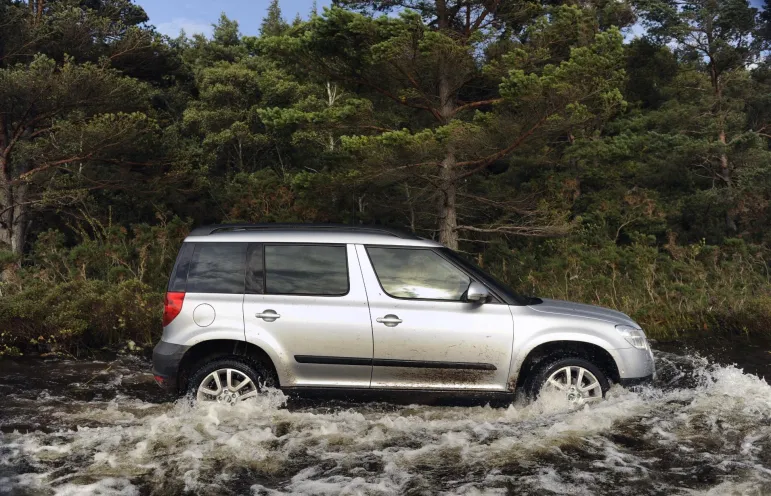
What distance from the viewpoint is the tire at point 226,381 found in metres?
5.72

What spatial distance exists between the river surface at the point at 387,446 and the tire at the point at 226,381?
12 cm

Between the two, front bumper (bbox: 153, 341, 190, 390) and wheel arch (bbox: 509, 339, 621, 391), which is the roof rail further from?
wheel arch (bbox: 509, 339, 621, 391)

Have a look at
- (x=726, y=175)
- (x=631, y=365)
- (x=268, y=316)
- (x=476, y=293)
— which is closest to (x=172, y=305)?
(x=268, y=316)

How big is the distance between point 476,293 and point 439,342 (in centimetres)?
52

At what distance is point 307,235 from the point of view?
6.03 meters

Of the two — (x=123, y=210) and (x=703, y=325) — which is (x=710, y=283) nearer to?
(x=703, y=325)

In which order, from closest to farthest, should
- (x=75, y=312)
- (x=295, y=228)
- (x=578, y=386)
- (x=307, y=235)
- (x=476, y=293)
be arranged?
(x=476, y=293)
(x=578, y=386)
(x=307, y=235)
(x=295, y=228)
(x=75, y=312)

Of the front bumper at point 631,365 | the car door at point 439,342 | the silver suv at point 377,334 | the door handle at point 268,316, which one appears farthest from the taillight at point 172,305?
the front bumper at point 631,365

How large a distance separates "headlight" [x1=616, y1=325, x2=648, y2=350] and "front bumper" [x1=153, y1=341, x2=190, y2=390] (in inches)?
149

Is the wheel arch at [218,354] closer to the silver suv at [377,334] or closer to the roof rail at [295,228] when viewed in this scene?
the silver suv at [377,334]

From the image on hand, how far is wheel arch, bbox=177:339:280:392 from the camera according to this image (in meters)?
5.81

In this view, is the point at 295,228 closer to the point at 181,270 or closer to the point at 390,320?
the point at 181,270

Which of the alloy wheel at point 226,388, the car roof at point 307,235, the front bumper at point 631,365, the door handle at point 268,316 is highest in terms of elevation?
the car roof at point 307,235

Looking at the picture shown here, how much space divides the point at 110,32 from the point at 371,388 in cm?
1664
